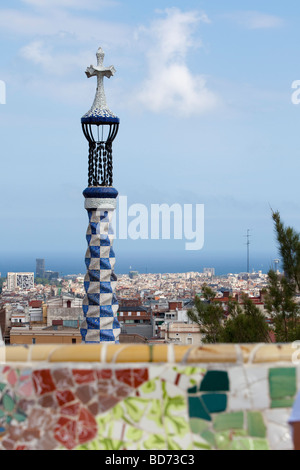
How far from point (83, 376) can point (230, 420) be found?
47 centimetres

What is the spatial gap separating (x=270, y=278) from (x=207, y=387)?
705 centimetres

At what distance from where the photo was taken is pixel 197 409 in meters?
2.70

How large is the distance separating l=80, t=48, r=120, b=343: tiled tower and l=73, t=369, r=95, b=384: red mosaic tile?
5.11 m

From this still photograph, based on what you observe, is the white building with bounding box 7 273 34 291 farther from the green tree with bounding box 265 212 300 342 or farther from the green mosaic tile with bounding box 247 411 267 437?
the green mosaic tile with bounding box 247 411 267 437

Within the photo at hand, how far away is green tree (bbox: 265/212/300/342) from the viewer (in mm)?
9133

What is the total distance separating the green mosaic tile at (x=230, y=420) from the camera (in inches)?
106

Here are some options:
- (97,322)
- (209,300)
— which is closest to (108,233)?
(97,322)

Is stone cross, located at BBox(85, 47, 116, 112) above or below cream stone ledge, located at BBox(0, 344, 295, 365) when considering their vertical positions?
above

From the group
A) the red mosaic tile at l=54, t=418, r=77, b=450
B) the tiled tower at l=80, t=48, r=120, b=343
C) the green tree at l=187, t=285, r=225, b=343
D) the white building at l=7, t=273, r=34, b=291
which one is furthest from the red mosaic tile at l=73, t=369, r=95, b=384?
the white building at l=7, t=273, r=34, b=291

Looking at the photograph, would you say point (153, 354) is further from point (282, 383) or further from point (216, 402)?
point (282, 383)

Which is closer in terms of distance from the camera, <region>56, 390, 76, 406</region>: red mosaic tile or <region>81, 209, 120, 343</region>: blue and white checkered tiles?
<region>56, 390, 76, 406</region>: red mosaic tile

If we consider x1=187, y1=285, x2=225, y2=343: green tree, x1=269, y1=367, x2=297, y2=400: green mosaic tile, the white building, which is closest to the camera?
x1=269, y1=367, x2=297, y2=400: green mosaic tile

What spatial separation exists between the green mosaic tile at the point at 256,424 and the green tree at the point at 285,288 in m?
6.44

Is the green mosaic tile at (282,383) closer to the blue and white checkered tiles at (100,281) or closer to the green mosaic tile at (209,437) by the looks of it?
the green mosaic tile at (209,437)
